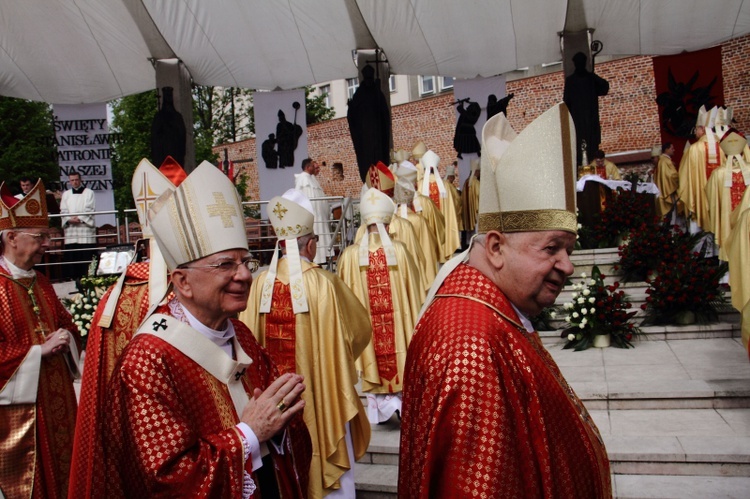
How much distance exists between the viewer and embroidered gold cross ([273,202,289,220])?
518cm

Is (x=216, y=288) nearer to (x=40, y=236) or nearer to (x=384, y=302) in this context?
(x=40, y=236)

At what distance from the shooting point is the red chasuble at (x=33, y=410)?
14.6ft

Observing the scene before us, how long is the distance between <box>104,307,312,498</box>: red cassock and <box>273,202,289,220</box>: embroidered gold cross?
2830 mm

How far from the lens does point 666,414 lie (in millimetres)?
6062

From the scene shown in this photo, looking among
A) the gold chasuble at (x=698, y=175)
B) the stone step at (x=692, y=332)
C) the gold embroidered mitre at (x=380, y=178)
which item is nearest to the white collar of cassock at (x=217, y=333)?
the stone step at (x=692, y=332)

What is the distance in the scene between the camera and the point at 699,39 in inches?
599

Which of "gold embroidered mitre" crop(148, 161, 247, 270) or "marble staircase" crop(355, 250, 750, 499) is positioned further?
"marble staircase" crop(355, 250, 750, 499)

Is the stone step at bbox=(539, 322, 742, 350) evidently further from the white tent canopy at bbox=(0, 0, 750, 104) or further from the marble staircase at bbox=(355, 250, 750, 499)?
the white tent canopy at bbox=(0, 0, 750, 104)

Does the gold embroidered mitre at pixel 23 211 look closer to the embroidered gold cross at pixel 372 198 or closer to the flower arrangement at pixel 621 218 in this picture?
the embroidered gold cross at pixel 372 198

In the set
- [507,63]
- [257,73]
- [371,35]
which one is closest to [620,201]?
[507,63]

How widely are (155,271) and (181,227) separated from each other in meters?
1.67

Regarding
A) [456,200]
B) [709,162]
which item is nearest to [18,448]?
[709,162]

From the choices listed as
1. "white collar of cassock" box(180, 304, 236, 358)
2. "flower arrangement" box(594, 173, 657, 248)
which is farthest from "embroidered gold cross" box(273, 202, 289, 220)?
"flower arrangement" box(594, 173, 657, 248)

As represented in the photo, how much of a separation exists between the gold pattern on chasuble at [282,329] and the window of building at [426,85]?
1198 inches
